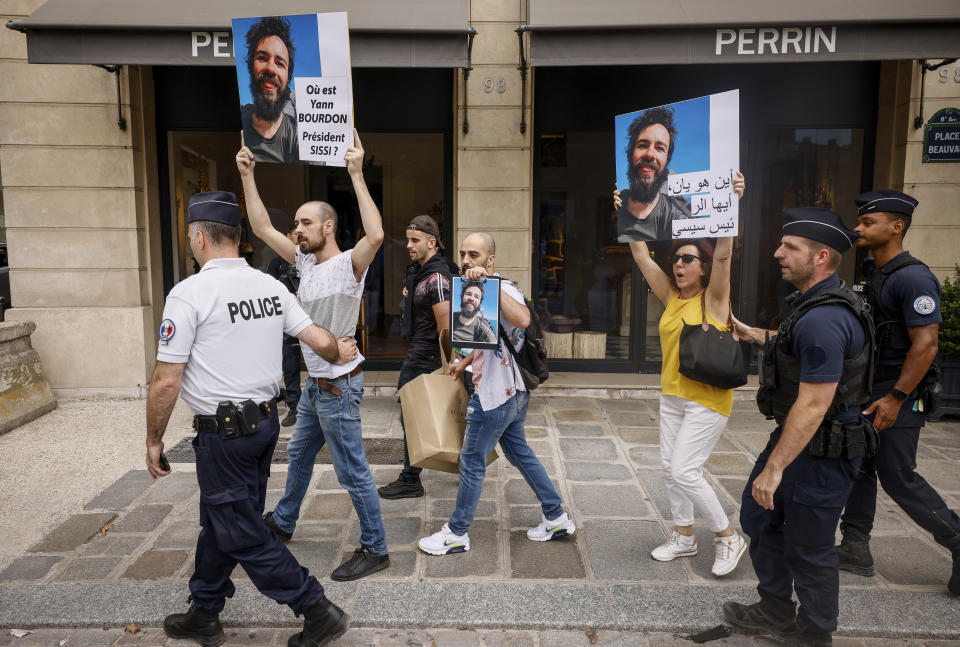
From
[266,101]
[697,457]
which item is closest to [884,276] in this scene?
[697,457]

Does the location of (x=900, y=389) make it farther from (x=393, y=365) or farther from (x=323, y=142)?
(x=393, y=365)

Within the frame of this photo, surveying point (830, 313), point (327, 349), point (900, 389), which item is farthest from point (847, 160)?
point (327, 349)

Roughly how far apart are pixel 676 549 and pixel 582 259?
528 cm

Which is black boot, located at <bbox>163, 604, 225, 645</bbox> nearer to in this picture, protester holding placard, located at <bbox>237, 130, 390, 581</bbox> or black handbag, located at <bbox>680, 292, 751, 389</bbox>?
protester holding placard, located at <bbox>237, 130, 390, 581</bbox>

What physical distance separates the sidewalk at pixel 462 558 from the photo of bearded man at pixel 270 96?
239cm

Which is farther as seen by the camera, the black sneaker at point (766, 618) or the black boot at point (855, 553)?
the black boot at point (855, 553)

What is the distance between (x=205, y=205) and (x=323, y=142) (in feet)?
3.24

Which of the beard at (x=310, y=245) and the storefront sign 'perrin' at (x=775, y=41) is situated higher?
the storefront sign 'perrin' at (x=775, y=41)

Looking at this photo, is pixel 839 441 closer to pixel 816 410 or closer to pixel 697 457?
pixel 816 410

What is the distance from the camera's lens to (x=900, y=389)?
3.45 metres

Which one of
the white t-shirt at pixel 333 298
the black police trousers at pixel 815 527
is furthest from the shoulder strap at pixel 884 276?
the white t-shirt at pixel 333 298

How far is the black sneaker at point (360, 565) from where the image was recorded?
3.60 meters

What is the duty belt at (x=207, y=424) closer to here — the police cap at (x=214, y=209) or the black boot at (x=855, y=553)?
the police cap at (x=214, y=209)

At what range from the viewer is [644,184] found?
12.7ft
